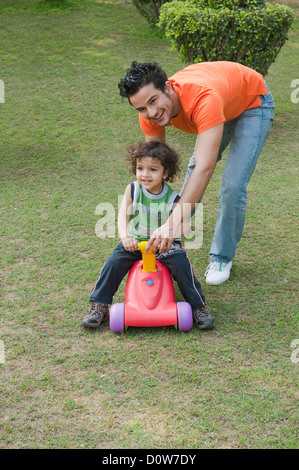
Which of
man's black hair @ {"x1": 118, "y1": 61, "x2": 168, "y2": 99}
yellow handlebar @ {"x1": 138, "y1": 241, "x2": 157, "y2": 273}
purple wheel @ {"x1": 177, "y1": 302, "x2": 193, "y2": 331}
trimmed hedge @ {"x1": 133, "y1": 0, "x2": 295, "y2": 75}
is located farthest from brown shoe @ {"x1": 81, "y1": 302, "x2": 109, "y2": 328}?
trimmed hedge @ {"x1": 133, "y1": 0, "x2": 295, "y2": 75}

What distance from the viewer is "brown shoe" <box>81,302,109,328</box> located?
300cm

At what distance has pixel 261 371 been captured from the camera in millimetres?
2684

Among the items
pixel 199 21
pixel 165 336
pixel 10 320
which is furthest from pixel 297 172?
pixel 10 320

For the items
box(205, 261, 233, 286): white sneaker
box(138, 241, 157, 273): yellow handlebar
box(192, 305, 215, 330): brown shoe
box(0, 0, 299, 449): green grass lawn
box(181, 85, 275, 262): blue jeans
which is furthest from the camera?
box(205, 261, 233, 286): white sneaker

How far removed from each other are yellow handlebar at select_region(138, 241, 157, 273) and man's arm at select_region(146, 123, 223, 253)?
94mm

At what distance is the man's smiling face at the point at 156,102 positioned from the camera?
270 cm

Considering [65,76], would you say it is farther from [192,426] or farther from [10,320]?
[192,426]

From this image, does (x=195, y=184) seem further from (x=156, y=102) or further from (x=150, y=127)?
(x=150, y=127)

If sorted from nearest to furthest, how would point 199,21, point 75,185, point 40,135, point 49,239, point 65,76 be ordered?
point 49,239 < point 75,185 < point 199,21 < point 40,135 < point 65,76

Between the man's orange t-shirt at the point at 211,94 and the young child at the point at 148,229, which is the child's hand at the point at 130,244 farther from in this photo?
the man's orange t-shirt at the point at 211,94

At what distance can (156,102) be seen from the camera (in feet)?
8.92

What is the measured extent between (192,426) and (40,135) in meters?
4.12

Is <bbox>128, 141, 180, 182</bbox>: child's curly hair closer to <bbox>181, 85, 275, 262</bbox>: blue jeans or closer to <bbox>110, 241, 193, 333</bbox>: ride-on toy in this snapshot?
<bbox>181, 85, 275, 262</bbox>: blue jeans

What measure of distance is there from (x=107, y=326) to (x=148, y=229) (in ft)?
1.87
